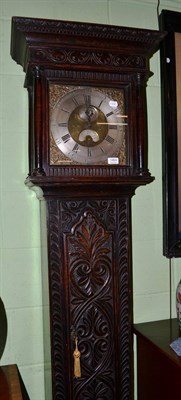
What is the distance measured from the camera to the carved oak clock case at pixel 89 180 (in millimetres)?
1104

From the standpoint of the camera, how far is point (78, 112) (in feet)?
3.80

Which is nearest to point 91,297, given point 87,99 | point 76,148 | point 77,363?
point 77,363

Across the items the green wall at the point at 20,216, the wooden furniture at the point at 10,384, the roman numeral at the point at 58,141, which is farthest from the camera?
the green wall at the point at 20,216

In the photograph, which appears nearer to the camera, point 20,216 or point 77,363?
point 77,363

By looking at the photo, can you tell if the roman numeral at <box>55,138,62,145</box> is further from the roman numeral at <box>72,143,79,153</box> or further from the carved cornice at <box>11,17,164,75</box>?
the carved cornice at <box>11,17,164,75</box>

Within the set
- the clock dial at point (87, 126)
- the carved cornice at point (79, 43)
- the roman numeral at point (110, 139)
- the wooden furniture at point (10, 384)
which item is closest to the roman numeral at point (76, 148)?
the clock dial at point (87, 126)

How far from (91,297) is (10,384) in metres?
0.37

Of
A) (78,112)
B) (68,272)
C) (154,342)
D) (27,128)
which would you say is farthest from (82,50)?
(154,342)

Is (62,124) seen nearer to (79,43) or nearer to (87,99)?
(87,99)

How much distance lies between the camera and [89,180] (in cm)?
111

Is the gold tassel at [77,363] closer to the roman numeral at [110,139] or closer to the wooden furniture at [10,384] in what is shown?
the wooden furniture at [10,384]

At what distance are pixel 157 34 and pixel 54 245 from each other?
0.79m

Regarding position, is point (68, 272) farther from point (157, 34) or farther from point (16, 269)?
point (157, 34)

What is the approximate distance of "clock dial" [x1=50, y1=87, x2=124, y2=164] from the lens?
1.14 m
